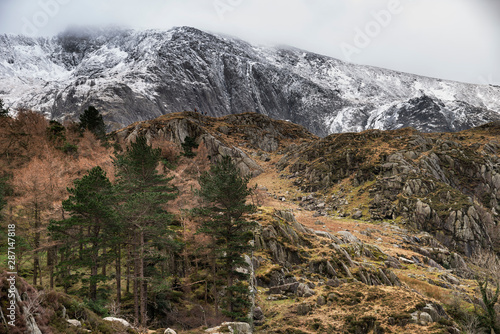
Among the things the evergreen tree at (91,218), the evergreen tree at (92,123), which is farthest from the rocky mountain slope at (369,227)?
the evergreen tree at (92,123)

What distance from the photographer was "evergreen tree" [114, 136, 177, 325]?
18.3 m

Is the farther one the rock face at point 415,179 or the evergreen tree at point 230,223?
the rock face at point 415,179

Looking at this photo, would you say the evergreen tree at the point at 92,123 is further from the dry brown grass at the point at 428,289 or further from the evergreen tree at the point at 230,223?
the dry brown grass at the point at 428,289

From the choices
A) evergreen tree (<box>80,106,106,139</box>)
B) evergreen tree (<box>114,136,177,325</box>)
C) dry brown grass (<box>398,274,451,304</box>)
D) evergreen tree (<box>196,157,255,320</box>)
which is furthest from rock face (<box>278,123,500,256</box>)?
evergreen tree (<box>80,106,106,139</box>)

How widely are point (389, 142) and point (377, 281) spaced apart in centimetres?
6060

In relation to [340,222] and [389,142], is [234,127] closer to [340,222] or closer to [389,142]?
[389,142]

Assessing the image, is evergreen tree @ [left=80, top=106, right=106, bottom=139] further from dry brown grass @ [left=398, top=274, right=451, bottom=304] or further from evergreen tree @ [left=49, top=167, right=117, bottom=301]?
dry brown grass @ [left=398, top=274, right=451, bottom=304]

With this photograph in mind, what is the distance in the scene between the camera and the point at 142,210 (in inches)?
748

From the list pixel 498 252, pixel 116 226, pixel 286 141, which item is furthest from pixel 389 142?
pixel 116 226

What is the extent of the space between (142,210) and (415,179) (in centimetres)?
5518

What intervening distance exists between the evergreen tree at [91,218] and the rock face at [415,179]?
4783cm

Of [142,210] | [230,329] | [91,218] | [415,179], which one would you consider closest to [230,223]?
[142,210]

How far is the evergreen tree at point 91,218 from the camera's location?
18.6 m

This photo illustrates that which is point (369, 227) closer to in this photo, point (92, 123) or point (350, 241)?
point (350, 241)
